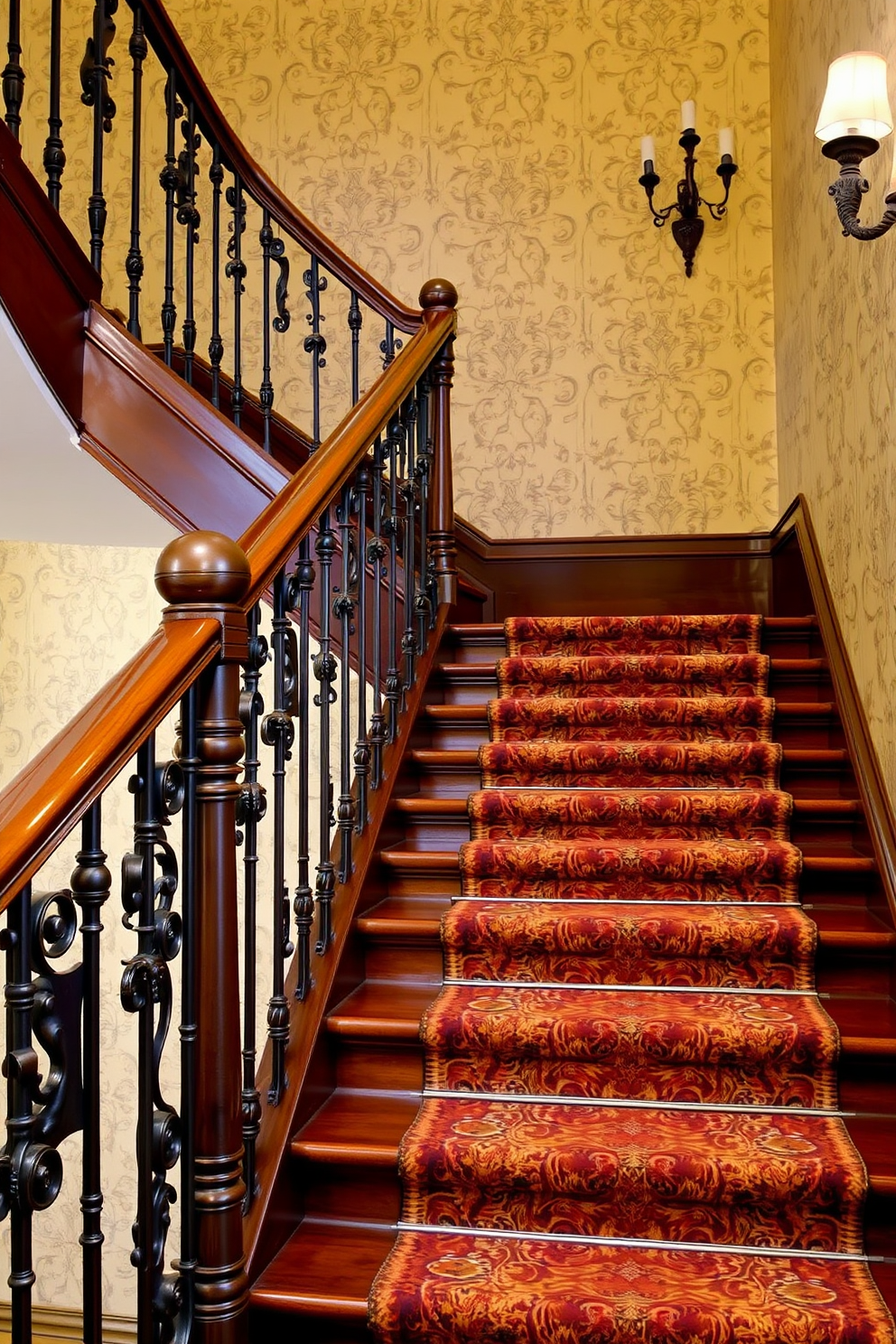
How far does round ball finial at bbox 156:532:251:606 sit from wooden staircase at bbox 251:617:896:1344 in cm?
95

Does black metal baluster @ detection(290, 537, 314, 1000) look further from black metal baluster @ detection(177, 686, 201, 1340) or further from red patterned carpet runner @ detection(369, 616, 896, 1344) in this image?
black metal baluster @ detection(177, 686, 201, 1340)

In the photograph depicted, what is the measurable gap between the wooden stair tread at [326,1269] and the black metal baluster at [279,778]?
230mm

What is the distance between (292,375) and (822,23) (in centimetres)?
256

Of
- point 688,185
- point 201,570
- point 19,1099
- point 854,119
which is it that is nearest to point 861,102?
point 854,119

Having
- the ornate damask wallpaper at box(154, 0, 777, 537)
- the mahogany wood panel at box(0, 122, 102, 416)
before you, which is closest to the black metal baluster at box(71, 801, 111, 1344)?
the mahogany wood panel at box(0, 122, 102, 416)

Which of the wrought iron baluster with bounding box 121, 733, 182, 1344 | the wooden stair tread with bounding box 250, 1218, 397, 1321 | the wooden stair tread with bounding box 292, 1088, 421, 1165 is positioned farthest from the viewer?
the wooden stair tread with bounding box 292, 1088, 421, 1165

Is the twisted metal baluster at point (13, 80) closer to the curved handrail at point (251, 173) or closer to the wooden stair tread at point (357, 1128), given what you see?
the curved handrail at point (251, 173)

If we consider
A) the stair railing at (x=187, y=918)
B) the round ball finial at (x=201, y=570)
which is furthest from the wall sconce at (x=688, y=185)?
the round ball finial at (x=201, y=570)

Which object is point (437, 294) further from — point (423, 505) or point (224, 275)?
point (224, 275)

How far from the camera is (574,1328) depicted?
160cm

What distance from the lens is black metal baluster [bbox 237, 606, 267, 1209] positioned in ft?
5.64

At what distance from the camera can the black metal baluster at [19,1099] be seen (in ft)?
3.84

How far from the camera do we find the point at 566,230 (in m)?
4.80

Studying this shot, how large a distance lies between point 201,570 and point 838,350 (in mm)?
2220
